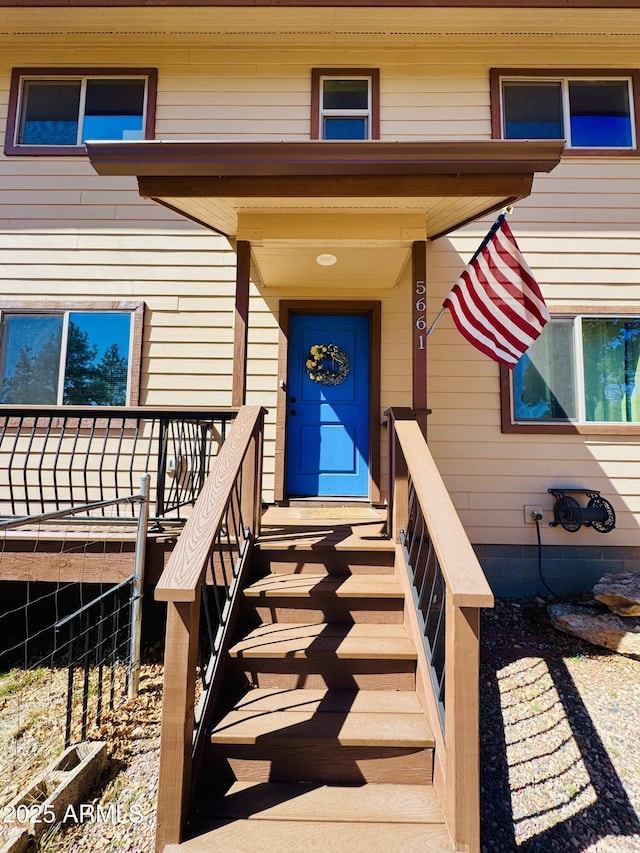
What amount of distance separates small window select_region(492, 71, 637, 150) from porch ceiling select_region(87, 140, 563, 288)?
2.13 meters

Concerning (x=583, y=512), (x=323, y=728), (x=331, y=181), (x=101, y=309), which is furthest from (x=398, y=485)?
(x=101, y=309)

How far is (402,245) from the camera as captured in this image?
3312mm

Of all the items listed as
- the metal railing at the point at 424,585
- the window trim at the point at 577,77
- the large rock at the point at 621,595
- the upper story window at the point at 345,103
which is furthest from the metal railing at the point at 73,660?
the window trim at the point at 577,77

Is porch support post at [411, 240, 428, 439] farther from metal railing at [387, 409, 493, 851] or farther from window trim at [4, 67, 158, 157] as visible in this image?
window trim at [4, 67, 158, 157]

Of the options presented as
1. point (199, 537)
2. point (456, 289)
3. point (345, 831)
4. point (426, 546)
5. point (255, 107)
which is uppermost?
point (255, 107)

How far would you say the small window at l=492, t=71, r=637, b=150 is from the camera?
4.31 metres

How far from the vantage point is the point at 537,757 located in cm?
220

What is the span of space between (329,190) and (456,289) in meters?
1.06

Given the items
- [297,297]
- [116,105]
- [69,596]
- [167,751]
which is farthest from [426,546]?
[116,105]

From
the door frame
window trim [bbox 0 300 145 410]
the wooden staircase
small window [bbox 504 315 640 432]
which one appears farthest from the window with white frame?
window trim [bbox 0 300 145 410]

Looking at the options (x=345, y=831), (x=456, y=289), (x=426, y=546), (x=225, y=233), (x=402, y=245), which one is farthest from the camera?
(x=225, y=233)

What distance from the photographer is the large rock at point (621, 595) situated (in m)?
3.16

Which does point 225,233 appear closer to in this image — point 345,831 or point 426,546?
point 426,546

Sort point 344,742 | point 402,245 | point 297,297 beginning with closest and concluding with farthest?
point 344,742, point 402,245, point 297,297
